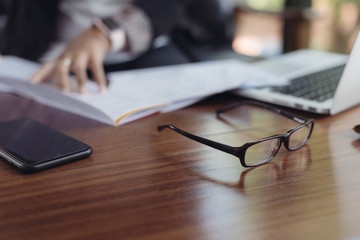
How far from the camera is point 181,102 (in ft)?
2.38

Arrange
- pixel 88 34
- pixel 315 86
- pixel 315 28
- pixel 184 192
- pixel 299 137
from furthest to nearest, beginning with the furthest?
1. pixel 315 28
2. pixel 88 34
3. pixel 315 86
4. pixel 299 137
5. pixel 184 192

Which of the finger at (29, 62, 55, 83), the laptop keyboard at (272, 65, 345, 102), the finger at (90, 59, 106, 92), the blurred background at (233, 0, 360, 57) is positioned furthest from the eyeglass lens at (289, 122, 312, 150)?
the blurred background at (233, 0, 360, 57)

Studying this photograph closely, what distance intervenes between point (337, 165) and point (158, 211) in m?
0.23

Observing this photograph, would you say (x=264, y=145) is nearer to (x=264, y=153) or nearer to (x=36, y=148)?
(x=264, y=153)

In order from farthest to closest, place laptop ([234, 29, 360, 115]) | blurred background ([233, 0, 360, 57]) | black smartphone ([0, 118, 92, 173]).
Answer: blurred background ([233, 0, 360, 57]) < laptop ([234, 29, 360, 115]) < black smartphone ([0, 118, 92, 173])

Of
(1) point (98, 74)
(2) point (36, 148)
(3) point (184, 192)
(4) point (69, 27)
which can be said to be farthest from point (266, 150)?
(4) point (69, 27)

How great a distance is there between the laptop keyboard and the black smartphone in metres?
0.40

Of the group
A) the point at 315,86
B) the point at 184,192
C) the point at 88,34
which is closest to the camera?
the point at 184,192

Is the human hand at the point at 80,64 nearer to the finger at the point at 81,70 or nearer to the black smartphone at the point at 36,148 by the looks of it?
the finger at the point at 81,70

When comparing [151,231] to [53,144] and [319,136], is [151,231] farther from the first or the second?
[319,136]

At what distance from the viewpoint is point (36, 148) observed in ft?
1.63

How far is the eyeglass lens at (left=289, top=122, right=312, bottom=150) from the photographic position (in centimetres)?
53

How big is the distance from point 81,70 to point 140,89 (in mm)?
141

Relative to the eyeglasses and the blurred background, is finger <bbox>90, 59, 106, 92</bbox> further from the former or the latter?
the blurred background
